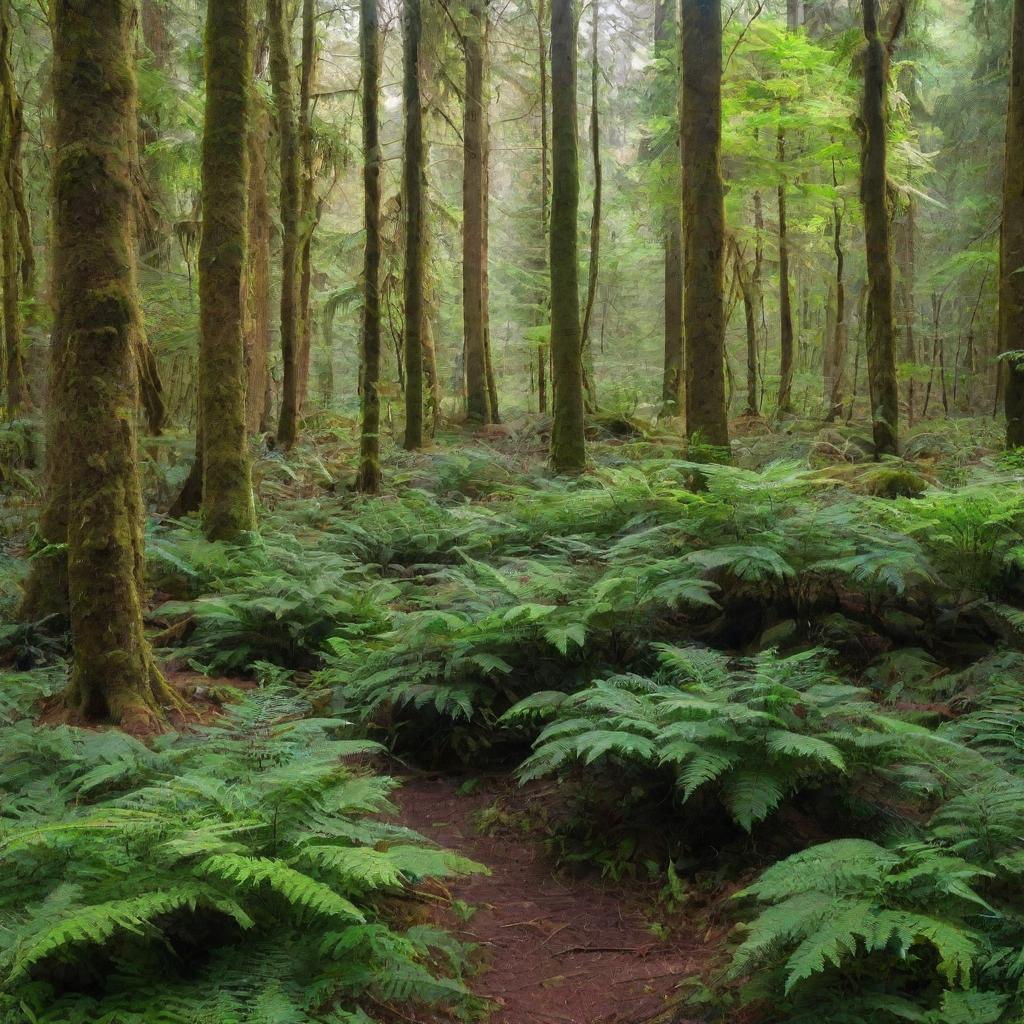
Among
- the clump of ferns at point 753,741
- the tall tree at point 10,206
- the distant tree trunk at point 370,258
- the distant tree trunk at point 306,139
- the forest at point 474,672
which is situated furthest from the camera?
the distant tree trunk at point 306,139

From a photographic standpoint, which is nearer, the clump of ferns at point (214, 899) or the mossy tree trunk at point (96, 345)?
the clump of ferns at point (214, 899)

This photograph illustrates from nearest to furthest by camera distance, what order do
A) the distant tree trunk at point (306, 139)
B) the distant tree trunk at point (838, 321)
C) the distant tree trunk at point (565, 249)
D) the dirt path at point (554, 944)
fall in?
the dirt path at point (554, 944), the distant tree trunk at point (565, 249), the distant tree trunk at point (306, 139), the distant tree trunk at point (838, 321)

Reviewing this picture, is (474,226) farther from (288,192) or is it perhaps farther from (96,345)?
(96,345)

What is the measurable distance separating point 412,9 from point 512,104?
14.7 meters

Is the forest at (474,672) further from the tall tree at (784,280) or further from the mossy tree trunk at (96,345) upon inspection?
the tall tree at (784,280)

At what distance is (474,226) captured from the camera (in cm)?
1952

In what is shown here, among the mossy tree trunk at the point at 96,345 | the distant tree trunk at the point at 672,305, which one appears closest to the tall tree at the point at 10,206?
the mossy tree trunk at the point at 96,345

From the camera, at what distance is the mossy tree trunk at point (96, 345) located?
481cm

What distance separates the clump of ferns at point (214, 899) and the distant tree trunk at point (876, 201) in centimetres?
1050

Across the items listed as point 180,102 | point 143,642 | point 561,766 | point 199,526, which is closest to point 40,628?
point 143,642

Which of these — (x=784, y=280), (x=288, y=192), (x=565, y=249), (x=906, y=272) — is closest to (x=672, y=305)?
(x=784, y=280)

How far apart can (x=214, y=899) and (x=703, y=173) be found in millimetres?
8873

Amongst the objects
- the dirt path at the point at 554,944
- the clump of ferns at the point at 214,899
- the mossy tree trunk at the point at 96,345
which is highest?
the mossy tree trunk at the point at 96,345

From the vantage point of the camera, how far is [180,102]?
40.4ft
